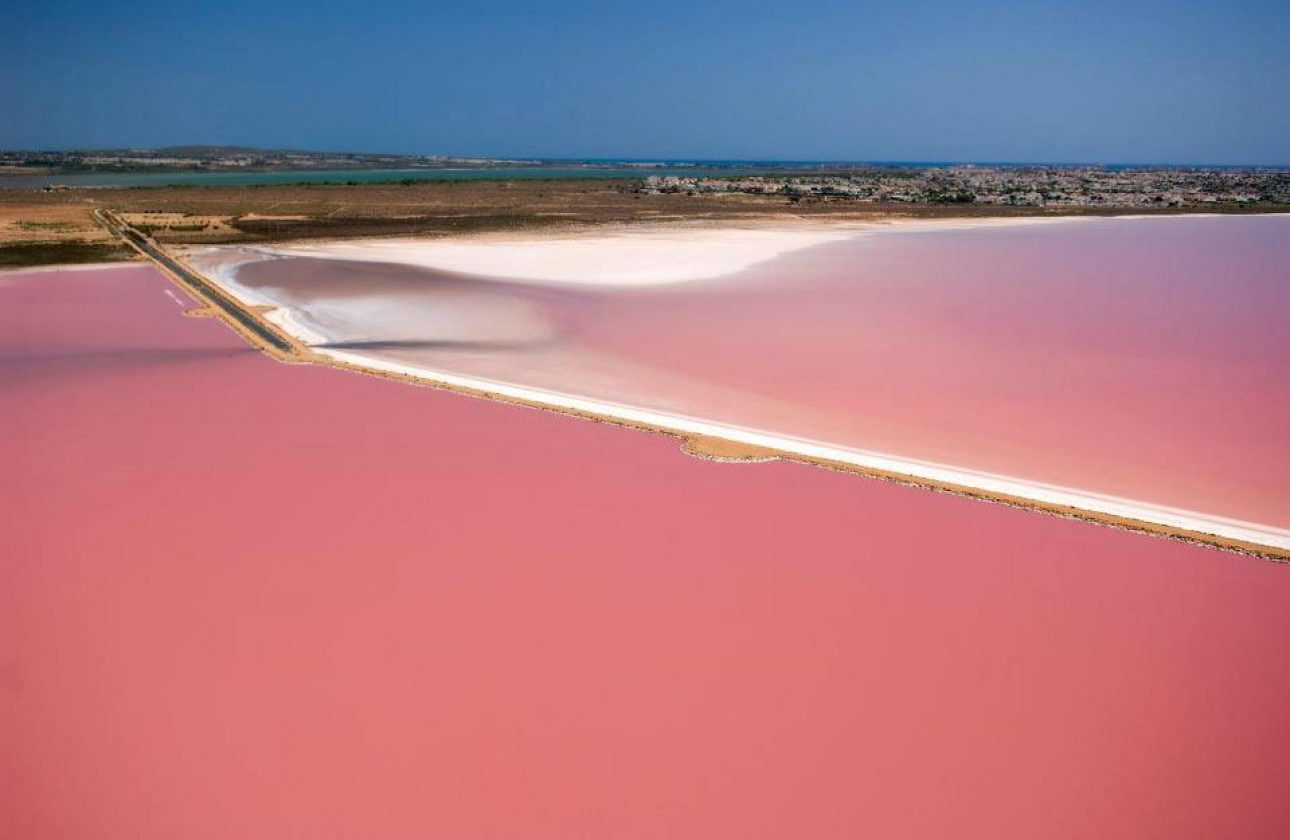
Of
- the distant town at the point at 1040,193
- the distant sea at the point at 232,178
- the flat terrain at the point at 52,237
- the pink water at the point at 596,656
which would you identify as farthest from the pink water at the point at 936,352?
the distant sea at the point at 232,178

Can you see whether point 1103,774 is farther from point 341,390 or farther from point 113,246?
point 113,246

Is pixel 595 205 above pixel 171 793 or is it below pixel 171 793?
above

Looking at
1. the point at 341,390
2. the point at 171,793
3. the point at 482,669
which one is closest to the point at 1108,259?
the point at 341,390

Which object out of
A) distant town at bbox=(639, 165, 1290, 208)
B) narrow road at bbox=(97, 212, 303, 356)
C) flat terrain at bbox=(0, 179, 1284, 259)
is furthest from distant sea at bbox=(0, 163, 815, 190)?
narrow road at bbox=(97, 212, 303, 356)

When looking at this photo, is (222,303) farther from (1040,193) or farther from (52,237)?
(1040,193)

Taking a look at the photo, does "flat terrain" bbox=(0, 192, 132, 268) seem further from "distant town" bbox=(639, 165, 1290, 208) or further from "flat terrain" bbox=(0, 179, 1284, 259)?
"distant town" bbox=(639, 165, 1290, 208)

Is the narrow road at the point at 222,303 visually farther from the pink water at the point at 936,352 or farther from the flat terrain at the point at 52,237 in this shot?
the pink water at the point at 936,352

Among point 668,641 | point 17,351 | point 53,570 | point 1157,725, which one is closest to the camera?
point 1157,725

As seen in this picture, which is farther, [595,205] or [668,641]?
[595,205]
